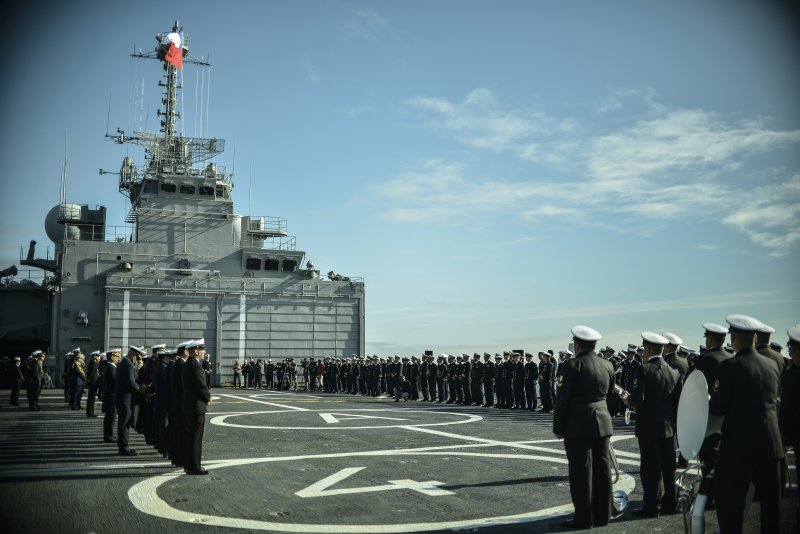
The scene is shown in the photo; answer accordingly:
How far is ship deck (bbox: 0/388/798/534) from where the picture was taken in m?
6.29

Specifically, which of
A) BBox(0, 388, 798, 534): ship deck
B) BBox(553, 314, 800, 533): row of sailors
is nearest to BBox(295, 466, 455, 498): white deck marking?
BBox(0, 388, 798, 534): ship deck

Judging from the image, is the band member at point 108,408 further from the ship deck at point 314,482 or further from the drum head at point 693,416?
the drum head at point 693,416

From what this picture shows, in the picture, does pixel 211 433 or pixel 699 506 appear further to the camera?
pixel 211 433

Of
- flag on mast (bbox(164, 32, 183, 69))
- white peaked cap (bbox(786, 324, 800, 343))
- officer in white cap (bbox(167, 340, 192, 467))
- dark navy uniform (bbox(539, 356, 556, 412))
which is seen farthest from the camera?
flag on mast (bbox(164, 32, 183, 69))

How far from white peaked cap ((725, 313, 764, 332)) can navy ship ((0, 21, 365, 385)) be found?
31.1 meters

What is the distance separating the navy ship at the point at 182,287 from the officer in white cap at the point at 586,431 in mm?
29677

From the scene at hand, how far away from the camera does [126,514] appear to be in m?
6.65

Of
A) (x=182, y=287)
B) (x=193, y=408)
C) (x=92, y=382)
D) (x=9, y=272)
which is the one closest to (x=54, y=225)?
(x=9, y=272)

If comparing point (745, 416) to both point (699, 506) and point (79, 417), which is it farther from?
point (79, 417)

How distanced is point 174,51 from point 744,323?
146ft

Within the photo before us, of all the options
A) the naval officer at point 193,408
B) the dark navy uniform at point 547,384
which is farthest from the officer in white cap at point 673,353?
the dark navy uniform at point 547,384

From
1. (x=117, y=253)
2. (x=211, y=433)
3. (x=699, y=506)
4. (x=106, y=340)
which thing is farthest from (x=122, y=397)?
(x=117, y=253)

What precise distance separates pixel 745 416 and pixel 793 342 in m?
1.01

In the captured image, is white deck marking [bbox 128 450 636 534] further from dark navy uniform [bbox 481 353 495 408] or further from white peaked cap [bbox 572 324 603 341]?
dark navy uniform [bbox 481 353 495 408]
